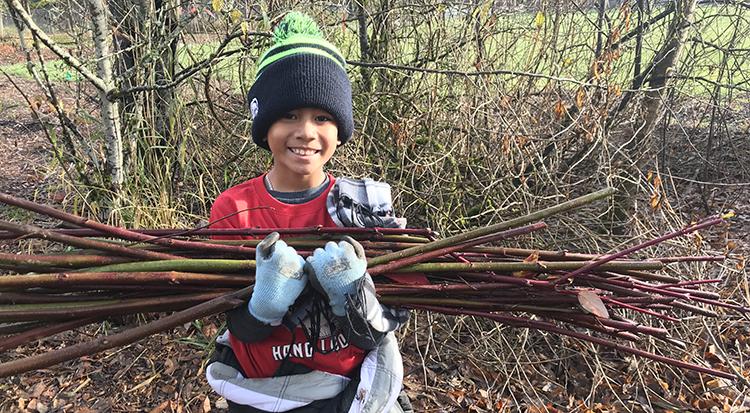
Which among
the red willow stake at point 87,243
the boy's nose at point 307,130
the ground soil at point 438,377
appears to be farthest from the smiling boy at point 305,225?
the ground soil at point 438,377

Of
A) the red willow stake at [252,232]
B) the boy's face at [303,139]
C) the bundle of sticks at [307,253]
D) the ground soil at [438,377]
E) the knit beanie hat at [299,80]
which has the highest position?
the knit beanie hat at [299,80]

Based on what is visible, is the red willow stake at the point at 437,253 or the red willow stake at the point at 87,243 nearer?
the red willow stake at the point at 87,243

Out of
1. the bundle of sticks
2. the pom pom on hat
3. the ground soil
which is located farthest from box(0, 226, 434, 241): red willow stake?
the ground soil

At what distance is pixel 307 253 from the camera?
4.93 feet

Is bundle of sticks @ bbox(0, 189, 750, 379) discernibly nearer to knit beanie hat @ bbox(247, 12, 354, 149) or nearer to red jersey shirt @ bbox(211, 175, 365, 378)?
red jersey shirt @ bbox(211, 175, 365, 378)

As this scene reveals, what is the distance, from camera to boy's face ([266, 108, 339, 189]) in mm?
1609

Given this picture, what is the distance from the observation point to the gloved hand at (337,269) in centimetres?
127

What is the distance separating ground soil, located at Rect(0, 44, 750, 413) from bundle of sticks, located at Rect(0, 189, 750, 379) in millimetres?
1595

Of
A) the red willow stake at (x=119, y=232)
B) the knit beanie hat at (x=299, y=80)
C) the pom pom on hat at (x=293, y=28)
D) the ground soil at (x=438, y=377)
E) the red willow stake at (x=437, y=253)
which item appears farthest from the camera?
the ground soil at (x=438, y=377)

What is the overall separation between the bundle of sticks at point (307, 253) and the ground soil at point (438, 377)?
5.23 feet

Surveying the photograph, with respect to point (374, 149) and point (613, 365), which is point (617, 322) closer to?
point (613, 365)

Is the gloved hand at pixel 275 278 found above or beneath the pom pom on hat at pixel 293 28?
beneath

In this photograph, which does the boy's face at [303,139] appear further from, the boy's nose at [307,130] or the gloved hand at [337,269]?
the gloved hand at [337,269]

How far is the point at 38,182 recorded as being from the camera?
502cm
